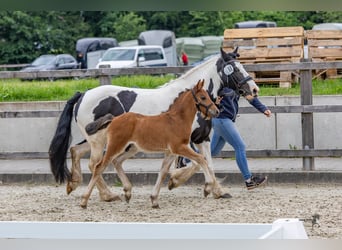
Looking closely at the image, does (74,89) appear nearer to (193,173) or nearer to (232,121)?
(232,121)

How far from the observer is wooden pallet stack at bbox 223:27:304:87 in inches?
589

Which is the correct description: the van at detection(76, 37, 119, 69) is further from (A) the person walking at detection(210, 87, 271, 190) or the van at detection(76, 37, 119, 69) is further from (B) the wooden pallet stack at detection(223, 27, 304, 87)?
(A) the person walking at detection(210, 87, 271, 190)

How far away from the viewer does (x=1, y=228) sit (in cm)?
140

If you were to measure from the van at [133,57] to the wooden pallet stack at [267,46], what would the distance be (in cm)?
1068

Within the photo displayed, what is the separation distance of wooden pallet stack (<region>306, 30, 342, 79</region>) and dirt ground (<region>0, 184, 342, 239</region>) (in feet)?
22.6

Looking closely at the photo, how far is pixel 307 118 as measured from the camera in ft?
31.0

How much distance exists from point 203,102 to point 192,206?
1.05 metres

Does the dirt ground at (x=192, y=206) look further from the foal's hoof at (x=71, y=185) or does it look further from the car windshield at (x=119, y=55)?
the car windshield at (x=119, y=55)

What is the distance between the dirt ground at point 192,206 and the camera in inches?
267

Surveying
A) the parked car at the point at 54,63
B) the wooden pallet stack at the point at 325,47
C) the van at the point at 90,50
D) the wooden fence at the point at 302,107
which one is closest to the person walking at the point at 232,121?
the wooden fence at the point at 302,107

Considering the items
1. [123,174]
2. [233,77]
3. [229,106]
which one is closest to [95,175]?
[123,174]

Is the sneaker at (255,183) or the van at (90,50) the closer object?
the sneaker at (255,183)

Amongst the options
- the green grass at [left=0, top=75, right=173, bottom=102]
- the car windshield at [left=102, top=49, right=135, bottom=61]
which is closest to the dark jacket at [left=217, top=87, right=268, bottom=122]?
the green grass at [left=0, top=75, right=173, bottom=102]

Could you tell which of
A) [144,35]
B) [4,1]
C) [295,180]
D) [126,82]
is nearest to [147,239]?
[4,1]
